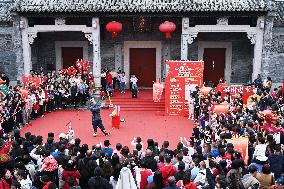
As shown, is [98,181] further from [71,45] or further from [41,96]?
Result: [71,45]

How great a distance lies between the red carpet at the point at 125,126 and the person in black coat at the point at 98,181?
6.38 m

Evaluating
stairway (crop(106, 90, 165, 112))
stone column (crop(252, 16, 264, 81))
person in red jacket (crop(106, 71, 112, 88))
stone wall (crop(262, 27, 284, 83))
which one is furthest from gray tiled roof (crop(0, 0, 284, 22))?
stairway (crop(106, 90, 165, 112))

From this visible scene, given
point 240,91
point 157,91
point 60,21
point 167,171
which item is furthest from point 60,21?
point 167,171

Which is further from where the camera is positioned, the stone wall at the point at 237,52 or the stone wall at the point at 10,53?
the stone wall at the point at 237,52

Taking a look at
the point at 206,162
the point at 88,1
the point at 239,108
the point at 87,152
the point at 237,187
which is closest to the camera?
the point at 237,187

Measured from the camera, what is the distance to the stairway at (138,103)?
63.9ft

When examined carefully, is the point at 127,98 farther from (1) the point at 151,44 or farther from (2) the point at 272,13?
(2) the point at 272,13

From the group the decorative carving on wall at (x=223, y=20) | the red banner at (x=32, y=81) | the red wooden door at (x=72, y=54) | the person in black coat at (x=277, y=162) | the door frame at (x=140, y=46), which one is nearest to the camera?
the person in black coat at (x=277, y=162)

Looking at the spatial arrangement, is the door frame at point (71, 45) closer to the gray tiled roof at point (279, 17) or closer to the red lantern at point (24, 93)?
the red lantern at point (24, 93)

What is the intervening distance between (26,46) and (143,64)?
20.2 feet

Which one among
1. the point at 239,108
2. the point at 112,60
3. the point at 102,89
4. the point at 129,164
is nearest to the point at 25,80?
the point at 102,89

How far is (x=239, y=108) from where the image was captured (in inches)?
524

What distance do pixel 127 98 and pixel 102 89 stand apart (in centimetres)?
137

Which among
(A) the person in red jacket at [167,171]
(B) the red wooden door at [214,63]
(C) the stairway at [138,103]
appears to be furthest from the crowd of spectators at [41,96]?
(A) the person in red jacket at [167,171]
